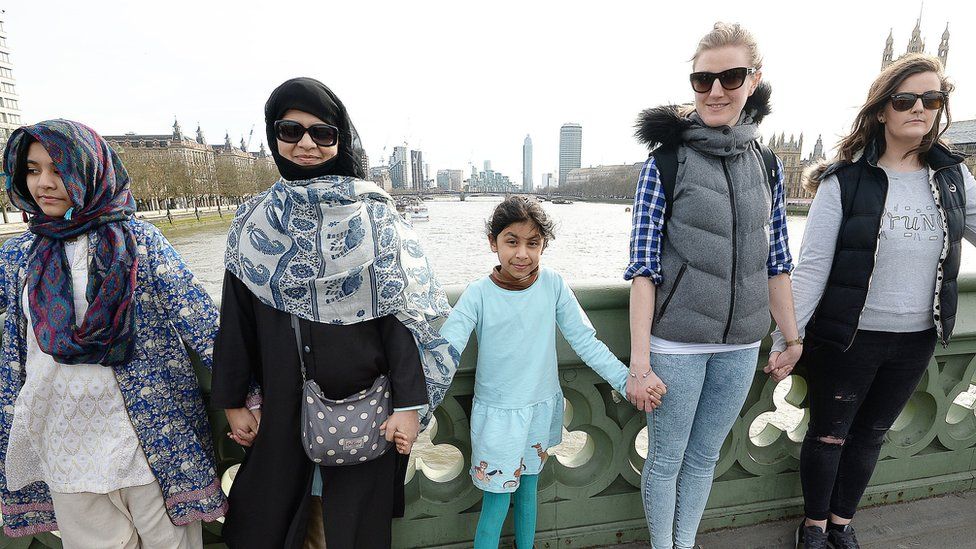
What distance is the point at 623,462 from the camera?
1.98 m

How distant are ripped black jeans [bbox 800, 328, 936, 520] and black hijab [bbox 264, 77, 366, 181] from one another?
1.64 metres

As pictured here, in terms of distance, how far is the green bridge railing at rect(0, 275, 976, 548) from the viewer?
1.79 meters

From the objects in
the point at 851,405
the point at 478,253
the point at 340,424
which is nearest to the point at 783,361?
the point at 851,405

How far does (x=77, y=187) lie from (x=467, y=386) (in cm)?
121

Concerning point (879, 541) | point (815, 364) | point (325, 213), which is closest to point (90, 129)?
point (325, 213)

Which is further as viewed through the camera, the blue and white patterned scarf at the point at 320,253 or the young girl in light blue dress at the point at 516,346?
the young girl in light blue dress at the point at 516,346

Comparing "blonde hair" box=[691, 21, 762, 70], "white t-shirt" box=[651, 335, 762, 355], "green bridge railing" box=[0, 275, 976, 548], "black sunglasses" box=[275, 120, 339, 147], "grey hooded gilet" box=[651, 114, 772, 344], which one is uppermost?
"blonde hair" box=[691, 21, 762, 70]

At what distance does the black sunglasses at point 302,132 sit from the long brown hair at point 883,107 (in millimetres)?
1640

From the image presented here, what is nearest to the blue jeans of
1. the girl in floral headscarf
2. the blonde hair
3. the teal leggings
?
the teal leggings

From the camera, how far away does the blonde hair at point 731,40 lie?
144 cm

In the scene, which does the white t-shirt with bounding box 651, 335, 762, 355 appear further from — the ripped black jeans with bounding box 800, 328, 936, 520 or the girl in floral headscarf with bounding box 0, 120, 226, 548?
the girl in floral headscarf with bounding box 0, 120, 226, 548

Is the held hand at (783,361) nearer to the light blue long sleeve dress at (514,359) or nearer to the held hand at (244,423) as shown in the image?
the light blue long sleeve dress at (514,359)

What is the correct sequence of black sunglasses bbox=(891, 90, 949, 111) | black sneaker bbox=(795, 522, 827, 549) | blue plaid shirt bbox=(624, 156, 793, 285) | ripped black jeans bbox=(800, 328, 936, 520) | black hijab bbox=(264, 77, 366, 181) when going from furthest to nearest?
1. black sneaker bbox=(795, 522, 827, 549)
2. ripped black jeans bbox=(800, 328, 936, 520)
3. black sunglasses bbox=(891, 90, 949, 111)
4. blue plaid shirt bbox=(624, 156, 793, 285)
5. black hijab bbox=(264, 77, 366, 181)

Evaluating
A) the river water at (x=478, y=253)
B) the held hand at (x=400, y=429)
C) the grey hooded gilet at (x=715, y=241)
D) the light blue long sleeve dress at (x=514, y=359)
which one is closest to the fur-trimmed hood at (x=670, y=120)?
the grey hooded gilet at (x=715, y=241)
